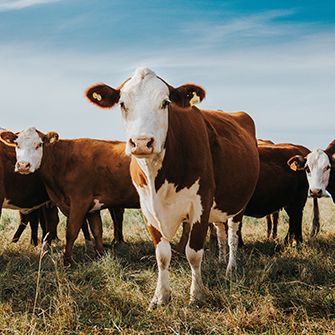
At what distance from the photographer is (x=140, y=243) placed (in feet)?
31.3

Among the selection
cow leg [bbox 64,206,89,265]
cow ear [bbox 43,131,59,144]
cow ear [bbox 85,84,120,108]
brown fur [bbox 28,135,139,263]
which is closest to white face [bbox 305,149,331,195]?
brown fur [bbox 28,135,139,263]

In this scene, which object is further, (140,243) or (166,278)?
(140,243)

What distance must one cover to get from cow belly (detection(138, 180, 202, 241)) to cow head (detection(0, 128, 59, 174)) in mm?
3853

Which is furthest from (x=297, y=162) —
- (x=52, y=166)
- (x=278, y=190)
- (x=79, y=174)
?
(x=52, y=166)

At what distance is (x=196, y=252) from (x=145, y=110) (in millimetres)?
1678

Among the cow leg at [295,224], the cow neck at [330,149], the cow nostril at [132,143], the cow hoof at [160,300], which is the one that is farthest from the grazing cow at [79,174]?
the cow nostril at [132,143]

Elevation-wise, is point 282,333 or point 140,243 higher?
point 282,333

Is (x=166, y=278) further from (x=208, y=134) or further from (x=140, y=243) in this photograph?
(x=140, y=243)

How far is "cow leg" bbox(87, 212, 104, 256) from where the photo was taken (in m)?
9.24

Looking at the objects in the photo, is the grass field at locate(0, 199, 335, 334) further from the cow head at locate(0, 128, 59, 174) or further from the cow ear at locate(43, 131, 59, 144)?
the cow ear at locate(43, 131, 59, 144)

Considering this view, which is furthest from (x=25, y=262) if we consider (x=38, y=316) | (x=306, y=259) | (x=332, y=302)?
(x=332, y=302)

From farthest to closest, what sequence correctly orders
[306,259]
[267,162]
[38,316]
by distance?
[267,162] → [306,259] → [38,316]

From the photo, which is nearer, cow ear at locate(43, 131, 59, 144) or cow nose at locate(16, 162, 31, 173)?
cow nose at locate(16, 162, 31, 173)

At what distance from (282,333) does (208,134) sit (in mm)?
2440
